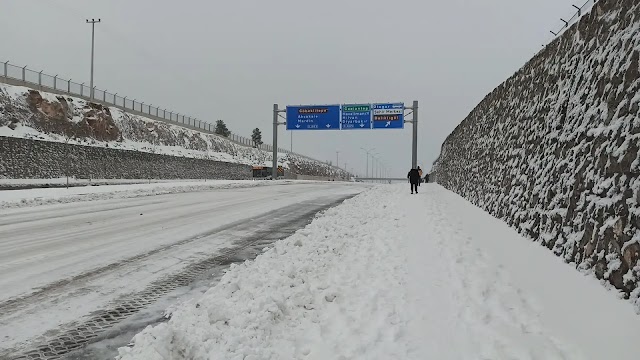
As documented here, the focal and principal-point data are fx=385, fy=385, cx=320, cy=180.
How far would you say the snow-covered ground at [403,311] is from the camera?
3283 mm

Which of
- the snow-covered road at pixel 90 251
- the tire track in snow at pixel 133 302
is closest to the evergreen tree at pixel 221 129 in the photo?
the snow-covered road at pixel 90 251

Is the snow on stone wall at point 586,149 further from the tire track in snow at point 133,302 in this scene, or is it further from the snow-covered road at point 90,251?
the snow-covered road at point 90,251

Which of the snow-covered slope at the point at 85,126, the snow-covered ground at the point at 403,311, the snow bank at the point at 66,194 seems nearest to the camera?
the snow-covered ground at the point at 403,311

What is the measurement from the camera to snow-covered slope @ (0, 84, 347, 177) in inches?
1108

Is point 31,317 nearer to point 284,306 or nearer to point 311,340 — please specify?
point 284,306

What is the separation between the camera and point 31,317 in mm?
4133

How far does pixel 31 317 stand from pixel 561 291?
5702 millimetres

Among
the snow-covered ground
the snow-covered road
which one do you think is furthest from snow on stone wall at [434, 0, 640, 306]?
the snow-covered road

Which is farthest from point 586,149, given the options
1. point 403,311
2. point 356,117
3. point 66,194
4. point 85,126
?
point 85,126

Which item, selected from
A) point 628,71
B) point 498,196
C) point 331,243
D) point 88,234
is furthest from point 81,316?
point 498,196

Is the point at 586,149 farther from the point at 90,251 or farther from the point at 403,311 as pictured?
the point at 90,251

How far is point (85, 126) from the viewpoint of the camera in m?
34.4

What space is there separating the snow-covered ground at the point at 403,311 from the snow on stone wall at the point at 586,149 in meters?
0.38

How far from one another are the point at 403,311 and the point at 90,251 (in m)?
5.87
